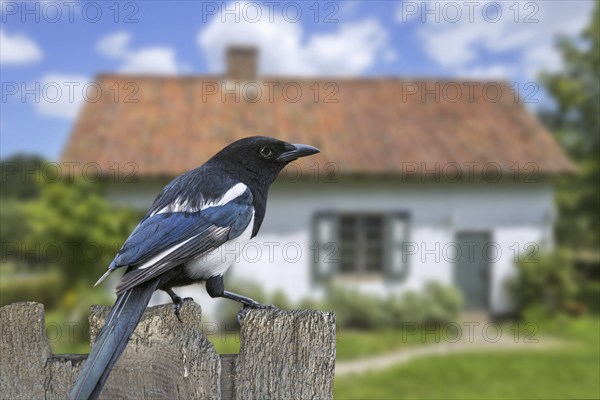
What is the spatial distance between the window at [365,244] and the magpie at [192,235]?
951 centimetres

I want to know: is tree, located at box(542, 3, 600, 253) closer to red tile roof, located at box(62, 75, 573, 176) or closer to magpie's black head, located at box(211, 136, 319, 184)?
red tile roof, located at box(62, 75, 573, 176)

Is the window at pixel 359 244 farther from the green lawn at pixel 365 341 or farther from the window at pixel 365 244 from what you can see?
the green lawn at pixel 365 341

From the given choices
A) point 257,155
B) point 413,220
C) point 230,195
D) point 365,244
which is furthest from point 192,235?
point 413,220

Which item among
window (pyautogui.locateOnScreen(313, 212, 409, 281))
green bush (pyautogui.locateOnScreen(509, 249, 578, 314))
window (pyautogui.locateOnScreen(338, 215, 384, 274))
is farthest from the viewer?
green bush (pyautogui.locateOnScreen(509, 249, 578, 314))

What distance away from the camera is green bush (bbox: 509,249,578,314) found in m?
12.7

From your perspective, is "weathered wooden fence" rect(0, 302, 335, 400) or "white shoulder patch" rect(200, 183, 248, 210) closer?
"weathered wooden fence" rect(0, 302, 335, 400)

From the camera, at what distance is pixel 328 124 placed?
13258mm

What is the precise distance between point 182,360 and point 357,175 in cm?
1026

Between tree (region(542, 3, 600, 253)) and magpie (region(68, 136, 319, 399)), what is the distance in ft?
61.2

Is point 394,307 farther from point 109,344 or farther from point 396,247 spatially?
point 109,344

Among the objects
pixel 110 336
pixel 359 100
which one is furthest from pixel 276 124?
pixel 110 336

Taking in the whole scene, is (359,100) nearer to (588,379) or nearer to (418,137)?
(418,137)

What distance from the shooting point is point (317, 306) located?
11.6 meters

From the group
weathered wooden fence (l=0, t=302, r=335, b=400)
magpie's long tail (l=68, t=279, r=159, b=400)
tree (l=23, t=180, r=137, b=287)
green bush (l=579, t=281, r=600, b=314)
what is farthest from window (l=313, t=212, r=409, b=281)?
magpie's long tail (l=68, t=279, r=159, b=400)
